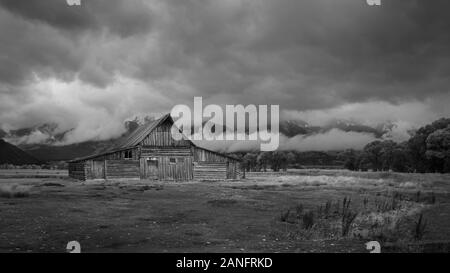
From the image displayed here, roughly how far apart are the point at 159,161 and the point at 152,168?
1.08 m

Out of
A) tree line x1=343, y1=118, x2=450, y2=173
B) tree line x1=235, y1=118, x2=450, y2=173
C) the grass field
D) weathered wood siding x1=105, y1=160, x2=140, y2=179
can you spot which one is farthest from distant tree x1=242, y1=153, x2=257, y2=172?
the grass field

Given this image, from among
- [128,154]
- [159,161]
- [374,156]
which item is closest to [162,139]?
[159,161]

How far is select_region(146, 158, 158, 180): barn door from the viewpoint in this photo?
46.2 m

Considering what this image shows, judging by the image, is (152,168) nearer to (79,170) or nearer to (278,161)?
(79,170)

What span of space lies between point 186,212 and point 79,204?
222 inches

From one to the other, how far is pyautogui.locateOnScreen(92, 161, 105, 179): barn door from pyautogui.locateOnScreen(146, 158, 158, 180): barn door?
15.4 ft

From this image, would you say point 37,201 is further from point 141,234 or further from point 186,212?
point 141,234

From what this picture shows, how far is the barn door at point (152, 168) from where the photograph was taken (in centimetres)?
4619

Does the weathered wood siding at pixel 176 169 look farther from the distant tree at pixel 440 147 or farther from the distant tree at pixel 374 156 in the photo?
the distant tree at pixel 374 156

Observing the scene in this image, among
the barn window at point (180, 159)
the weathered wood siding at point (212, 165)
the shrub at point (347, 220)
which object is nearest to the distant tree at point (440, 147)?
the weathered wood siding at point (212, 165)

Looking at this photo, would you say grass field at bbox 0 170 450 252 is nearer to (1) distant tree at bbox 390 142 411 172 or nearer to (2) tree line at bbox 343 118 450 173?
(2) tree line at bbox 343 118 450 173

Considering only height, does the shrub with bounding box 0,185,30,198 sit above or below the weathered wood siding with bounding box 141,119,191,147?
below
